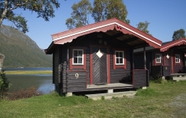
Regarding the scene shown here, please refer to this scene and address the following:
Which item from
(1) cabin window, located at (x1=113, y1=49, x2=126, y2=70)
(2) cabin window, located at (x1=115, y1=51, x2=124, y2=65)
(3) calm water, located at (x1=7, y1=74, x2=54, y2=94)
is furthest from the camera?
(3) calm water, located at (x1=7, y1=74, x2=54, y2=94)

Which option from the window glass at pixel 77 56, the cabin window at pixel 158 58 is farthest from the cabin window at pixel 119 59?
the cabin window at pixel 158 58

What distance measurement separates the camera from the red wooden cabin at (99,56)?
8.30m

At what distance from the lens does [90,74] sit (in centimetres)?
995

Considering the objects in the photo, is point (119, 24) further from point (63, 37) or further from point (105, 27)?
point (63, 37)

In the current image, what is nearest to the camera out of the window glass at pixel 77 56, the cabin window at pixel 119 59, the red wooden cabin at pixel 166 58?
the window glass at pixel 77 56

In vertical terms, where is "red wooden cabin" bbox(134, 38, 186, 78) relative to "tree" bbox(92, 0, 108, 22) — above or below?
below

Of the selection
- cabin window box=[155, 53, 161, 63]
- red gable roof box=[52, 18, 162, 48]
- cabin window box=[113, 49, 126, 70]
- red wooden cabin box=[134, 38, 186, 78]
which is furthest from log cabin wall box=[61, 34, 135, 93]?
cabin window box=[155, 53, 161, 63]

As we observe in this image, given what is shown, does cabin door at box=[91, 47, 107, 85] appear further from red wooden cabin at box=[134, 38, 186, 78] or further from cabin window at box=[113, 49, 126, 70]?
red wooden cabin at box=[134, 38, 186, 78]

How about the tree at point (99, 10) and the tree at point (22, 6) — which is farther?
the tree at point (99, 10)

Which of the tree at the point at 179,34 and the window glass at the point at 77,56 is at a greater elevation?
the tree at the point at 179,34

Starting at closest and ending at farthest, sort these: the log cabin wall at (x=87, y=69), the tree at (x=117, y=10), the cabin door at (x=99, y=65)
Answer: the log cabin wall at (x=87, y=69) → the cabin door at (x=99, y=65) → the tree at (x=117, y=10)

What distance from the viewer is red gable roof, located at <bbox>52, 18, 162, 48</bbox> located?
26.2ft

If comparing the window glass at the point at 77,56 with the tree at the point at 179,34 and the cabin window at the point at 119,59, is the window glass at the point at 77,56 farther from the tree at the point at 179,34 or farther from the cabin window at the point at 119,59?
the tree at the point at 179,34

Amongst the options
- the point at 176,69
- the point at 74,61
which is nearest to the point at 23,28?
the point at 74,61
